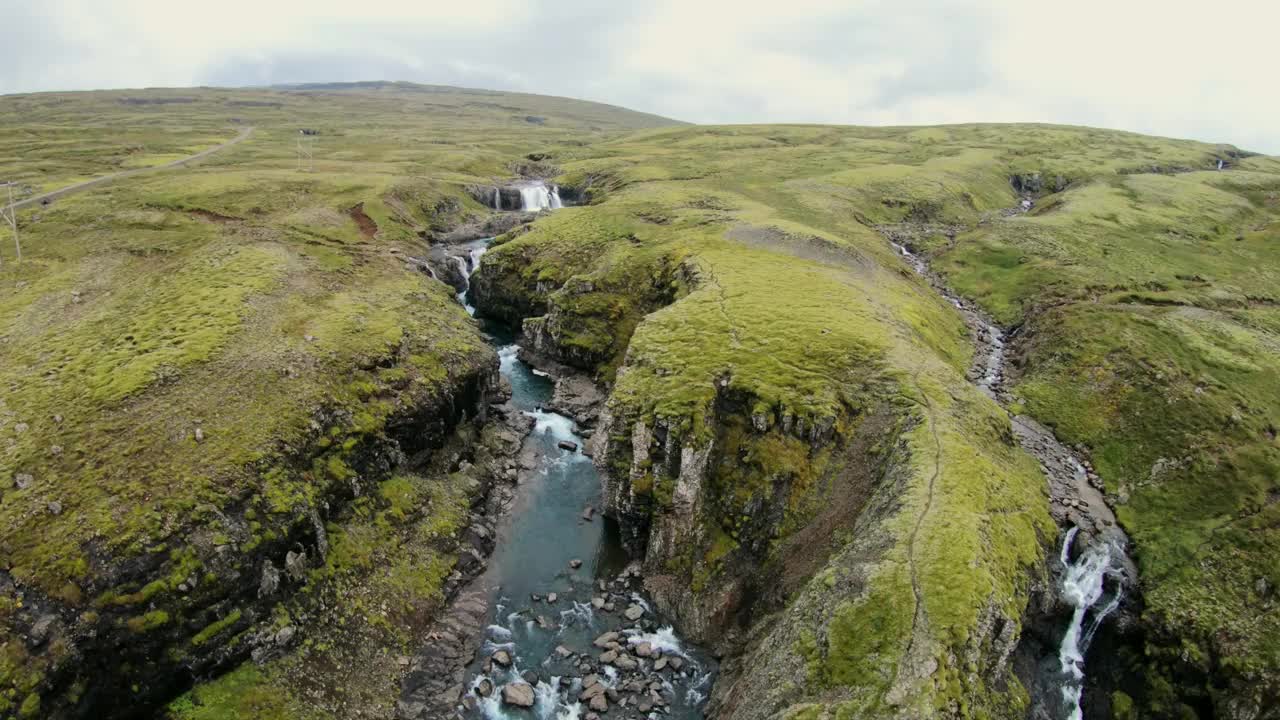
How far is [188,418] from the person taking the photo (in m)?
34.6

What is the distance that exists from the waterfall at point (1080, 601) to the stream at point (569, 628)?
1678 cm

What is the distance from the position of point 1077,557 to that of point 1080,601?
2.97m

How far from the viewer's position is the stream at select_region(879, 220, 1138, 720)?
29.7m

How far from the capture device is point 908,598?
912 inches

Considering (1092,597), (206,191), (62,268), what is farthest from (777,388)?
(206,191)

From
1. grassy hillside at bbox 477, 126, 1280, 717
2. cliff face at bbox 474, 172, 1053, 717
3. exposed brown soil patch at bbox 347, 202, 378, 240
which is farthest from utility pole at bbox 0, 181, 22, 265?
cliff face at bbox 474, 172, 1053, 717

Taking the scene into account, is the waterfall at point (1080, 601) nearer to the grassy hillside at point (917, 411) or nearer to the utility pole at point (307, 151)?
the grassy hillside at point (917, 411)

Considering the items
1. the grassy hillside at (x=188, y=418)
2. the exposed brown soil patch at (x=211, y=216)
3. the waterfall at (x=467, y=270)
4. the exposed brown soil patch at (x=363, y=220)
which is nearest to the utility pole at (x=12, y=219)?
the grassy hillside at (x=188, y=418)

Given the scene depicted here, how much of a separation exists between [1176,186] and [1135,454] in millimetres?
106595

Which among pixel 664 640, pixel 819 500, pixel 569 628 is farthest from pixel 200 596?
pixel 819 500

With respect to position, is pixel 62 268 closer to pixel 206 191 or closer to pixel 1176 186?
pixel 206 191

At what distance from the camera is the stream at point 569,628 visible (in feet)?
97.5

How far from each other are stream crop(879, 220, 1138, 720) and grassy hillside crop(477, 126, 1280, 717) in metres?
1.29

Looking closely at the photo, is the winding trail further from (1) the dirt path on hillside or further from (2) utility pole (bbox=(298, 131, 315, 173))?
(1) the dirt path on hillside
